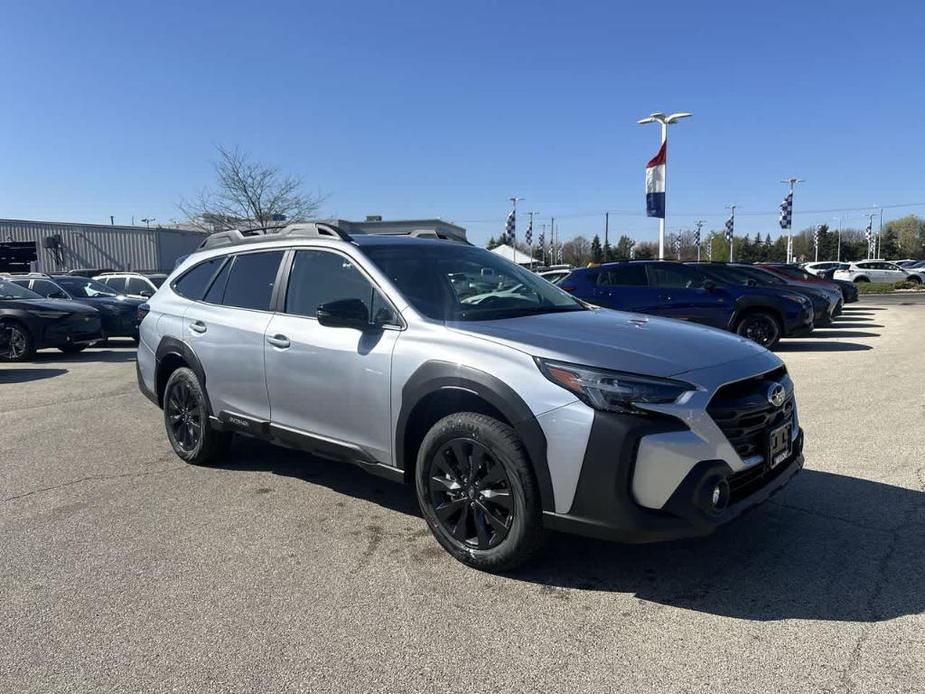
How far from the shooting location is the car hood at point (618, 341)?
124 inches

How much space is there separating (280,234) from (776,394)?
3.39 metres

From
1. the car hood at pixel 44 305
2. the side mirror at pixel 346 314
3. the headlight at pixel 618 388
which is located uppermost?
the side mirror at pixel 346 314

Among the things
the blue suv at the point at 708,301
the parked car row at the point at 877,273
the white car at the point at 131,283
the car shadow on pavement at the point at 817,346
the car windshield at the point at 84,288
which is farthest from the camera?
the parked car row at the point at 877,273

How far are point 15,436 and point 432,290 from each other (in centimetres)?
479

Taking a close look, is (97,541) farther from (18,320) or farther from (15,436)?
(18,320)

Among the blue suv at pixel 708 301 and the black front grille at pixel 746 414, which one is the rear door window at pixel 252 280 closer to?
the black front grille at pixel 746 414

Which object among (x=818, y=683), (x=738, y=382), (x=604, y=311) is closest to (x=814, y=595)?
(x=818, y=683)

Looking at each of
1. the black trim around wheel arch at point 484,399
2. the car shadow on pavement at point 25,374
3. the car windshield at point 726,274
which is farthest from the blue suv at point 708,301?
the car shadow on pavement at point 25,374

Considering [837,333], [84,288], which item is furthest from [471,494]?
[84,288]

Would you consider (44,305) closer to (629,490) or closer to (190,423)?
(190,423)

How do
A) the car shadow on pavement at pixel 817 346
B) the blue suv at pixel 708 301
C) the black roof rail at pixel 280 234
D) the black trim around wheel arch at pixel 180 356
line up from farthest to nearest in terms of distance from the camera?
the car shadow on pavement at pixel 817 346 < the blue suv at pixel 708 301 < the black trim around wheel arch at pixel 180 356 < the black roof rail at pixel 280 234

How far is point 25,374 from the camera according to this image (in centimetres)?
1052

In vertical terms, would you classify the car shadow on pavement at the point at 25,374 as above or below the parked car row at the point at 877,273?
below

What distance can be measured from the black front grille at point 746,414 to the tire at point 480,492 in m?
0.91
